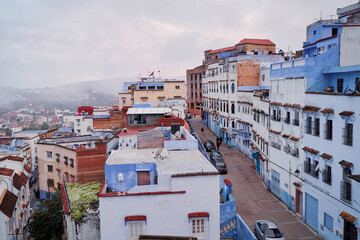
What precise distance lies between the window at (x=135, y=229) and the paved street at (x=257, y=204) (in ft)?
37.9

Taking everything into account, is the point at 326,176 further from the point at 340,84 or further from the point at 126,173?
the point at 126,173

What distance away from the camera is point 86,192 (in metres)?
19.6

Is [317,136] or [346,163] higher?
[317,136]

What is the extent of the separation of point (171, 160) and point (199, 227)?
13.0ft

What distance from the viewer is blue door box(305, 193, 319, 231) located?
71.1 feet

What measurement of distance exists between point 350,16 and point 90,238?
142 feet

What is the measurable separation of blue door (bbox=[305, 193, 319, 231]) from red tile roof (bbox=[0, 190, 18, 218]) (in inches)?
851

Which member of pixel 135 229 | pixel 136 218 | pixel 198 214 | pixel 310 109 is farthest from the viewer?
pixel 310 109

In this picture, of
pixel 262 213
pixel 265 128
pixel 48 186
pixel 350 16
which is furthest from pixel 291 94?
pixel 48 186

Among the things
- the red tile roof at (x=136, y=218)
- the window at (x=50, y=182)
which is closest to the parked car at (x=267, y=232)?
the red tile roof at (x=136, y=218)

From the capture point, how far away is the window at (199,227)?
14.0 m

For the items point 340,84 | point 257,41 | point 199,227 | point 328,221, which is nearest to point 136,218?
point 199,227

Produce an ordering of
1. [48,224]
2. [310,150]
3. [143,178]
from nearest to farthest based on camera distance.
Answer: [143,178], [310,150], [48,224]

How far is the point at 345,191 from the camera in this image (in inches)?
719
